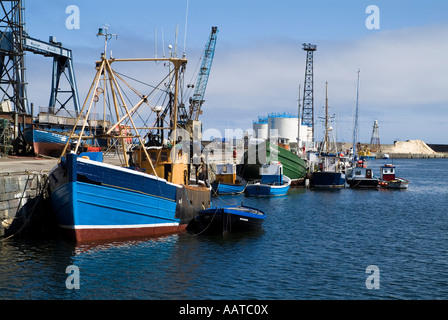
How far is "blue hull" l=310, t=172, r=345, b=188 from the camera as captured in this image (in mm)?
64562

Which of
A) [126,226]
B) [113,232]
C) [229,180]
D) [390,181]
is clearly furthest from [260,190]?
[113,232]

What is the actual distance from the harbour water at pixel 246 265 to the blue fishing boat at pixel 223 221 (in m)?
0.67

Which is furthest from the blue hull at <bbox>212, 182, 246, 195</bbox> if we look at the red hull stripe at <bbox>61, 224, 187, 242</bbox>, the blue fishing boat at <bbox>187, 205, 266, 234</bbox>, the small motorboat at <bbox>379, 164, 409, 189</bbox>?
the small motorboat at <bbox>379, 164, 409, 189</bbox>

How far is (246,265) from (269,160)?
126 ft

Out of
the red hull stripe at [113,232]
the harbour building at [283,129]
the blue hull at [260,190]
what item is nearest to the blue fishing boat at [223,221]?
the red hull stripe at [113,232]

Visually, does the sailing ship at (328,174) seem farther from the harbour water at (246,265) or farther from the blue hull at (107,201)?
the blue hull at (107,201)

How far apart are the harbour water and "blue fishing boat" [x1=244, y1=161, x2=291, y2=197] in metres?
18.1

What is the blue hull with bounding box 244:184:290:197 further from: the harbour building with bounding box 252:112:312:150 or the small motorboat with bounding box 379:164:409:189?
the harbour building with bounding box 252:112:312:150

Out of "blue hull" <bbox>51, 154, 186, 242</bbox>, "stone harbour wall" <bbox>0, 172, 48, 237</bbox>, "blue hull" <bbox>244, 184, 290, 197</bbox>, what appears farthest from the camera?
"blue hull" <bbox>244, 184, 290, 197</bbox>

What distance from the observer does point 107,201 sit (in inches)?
888

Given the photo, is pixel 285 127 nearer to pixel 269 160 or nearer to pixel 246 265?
pixel 269 160
